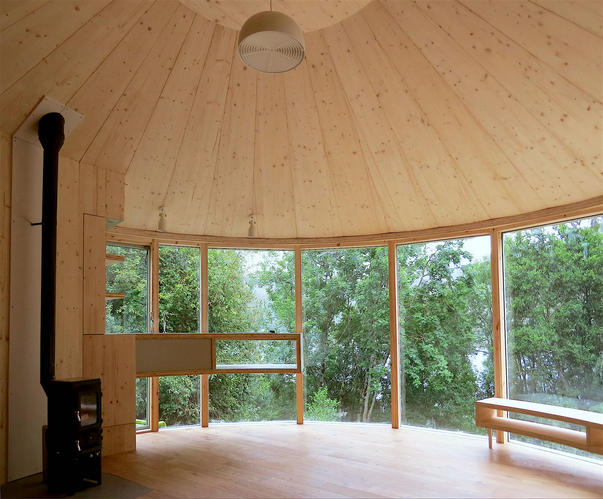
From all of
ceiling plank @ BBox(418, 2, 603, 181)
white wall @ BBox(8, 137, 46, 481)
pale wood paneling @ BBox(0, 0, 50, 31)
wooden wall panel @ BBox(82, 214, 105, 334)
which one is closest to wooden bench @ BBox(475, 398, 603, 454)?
ceiling plank @ BBox(418, 2, 603, 181)

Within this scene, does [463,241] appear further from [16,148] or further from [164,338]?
[16,148]

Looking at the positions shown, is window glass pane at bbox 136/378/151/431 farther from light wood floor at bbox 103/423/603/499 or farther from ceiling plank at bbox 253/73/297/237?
ceiling plank at bbox 253/73/297/237

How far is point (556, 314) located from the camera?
17.6ft

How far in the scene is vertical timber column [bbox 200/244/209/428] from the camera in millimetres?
6770

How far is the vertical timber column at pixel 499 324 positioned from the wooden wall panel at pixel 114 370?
3862 millimetres

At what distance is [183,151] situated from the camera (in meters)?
5.64

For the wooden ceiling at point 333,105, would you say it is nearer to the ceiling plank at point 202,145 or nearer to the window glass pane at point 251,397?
the ceiling plank at point 202,145

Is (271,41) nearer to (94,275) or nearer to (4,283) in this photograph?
(4,283)

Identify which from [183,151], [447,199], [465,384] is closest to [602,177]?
[447,199]

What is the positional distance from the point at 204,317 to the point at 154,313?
64 centimetres

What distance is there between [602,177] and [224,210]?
4058 mm

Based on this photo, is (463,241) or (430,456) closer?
(430,456)

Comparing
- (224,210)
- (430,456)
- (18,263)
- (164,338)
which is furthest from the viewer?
(224,210)

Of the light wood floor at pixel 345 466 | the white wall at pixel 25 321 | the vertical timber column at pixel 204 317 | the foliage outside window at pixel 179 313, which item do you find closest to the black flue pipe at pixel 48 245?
the white wall at pixel 25 321
